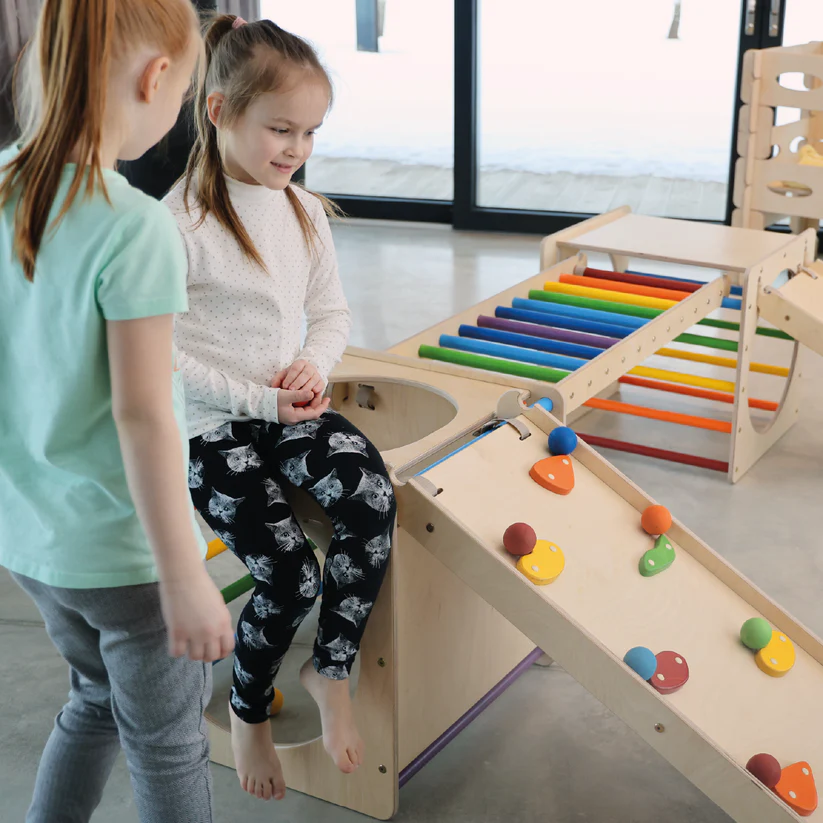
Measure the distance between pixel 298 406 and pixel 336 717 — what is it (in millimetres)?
402

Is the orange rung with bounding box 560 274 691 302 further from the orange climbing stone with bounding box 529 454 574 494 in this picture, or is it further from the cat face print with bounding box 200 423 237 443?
the cat face print with bounding box 200 423 237 443

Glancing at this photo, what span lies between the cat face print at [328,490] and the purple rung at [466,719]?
443 mm

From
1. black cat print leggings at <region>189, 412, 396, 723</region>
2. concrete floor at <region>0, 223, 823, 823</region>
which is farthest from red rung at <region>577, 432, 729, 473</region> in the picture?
black cat print leggings at <region>189, 412, 396, 723</region>

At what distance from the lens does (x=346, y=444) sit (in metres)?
1.39

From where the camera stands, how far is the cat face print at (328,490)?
1.34 m

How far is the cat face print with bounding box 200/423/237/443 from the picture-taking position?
1.37 metres

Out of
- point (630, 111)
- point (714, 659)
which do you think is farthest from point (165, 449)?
point (630, 111)

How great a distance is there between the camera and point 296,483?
1.39 meters

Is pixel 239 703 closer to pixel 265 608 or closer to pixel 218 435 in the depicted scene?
pixel 265 608

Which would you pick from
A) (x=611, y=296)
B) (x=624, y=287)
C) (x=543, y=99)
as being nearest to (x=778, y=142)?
(x=624, y=287)

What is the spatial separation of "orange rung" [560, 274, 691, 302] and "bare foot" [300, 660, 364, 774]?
143cm

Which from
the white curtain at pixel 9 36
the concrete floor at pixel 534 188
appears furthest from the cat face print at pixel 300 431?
the concrete floor at pixel 534 188

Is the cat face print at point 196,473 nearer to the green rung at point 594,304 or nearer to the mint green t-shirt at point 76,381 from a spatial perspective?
the mint green t-shirt at point 76,381

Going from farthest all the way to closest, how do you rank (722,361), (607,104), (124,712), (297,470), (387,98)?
(387,98) < (607,104) < (722,361) < (297,470) < (124,712)
